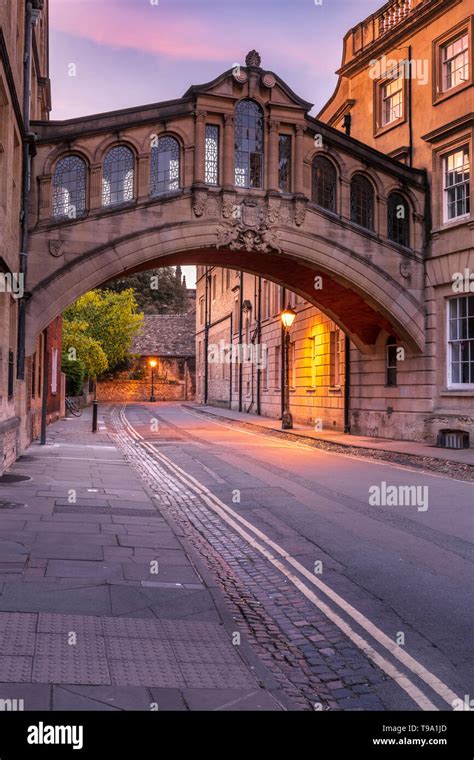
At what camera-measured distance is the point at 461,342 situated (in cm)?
2005

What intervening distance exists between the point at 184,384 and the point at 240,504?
59609 millimetres

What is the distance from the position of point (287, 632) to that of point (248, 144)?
18.0 m

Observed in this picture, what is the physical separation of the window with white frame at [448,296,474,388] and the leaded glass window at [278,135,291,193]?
6311 mm

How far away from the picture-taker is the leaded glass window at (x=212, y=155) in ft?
65.8

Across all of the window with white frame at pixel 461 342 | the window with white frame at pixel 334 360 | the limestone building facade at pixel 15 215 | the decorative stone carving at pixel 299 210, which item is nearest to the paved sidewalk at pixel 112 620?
the limestone building facade at pixel 15 215

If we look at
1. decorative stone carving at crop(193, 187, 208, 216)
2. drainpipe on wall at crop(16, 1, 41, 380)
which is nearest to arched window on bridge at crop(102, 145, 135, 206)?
decorative stone carving at crop(193, 187, 208, 216)

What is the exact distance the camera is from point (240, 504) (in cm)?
1048

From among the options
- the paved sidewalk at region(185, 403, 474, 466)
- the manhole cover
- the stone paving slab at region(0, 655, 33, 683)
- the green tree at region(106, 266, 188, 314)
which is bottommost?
the stone paving slab at region(0, 655, 33, 683)

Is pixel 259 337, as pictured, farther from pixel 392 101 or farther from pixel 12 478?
pixel 12 478

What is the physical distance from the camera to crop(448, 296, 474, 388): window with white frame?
64.7 ft

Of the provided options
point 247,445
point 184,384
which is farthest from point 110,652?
point 184,384

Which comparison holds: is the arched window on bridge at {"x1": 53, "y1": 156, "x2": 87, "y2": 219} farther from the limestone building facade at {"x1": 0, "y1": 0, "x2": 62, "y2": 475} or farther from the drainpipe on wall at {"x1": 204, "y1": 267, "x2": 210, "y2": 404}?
the drainpipe on wall at {"x1": 204, "y1": 267, "x2": 210, "y2": 404}

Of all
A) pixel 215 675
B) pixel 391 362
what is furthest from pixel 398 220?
pixel 215 675
